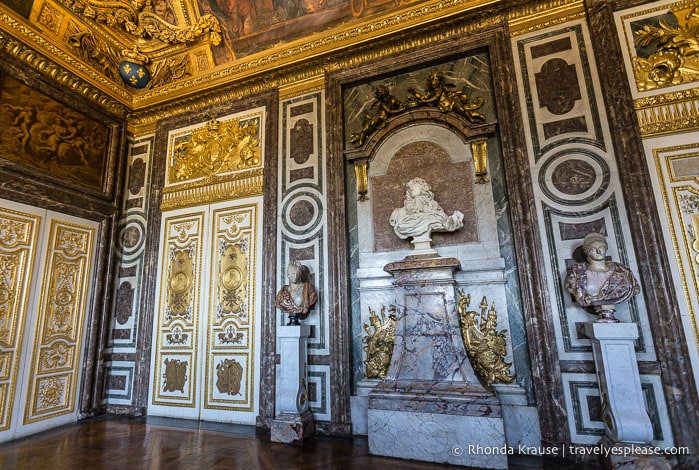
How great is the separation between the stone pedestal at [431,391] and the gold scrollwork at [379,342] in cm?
38

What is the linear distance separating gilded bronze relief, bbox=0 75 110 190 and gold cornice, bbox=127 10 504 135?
2.50 feet

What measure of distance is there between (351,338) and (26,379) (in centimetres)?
397

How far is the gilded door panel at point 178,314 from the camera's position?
16.5 feet

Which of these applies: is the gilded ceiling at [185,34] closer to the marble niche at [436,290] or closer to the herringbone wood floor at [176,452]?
the marble niche at [436,290]

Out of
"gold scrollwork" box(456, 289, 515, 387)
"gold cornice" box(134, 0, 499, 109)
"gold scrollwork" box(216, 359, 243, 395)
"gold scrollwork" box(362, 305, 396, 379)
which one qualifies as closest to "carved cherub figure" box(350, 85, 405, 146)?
"gold cornice" box(134, 0, 499, 109)

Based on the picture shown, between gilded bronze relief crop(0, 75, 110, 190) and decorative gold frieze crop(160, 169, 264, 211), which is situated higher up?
gilded bronze relief crop(0, 75, 110, 190)

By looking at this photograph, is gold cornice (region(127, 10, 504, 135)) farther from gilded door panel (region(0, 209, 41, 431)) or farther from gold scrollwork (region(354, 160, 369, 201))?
gilded door panel (region(0, 209, 41, 431))

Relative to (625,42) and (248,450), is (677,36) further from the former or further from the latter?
(248,450)

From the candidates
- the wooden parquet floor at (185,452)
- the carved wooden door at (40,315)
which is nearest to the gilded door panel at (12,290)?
the carved wooden door at (40,315)

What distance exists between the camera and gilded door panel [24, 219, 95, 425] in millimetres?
4609

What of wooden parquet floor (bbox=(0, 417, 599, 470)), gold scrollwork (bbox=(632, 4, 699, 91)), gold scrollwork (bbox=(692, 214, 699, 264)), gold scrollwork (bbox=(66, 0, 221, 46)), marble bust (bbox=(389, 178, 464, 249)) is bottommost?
wooden parquet floor (bbox=(0, 417, 599, 470))

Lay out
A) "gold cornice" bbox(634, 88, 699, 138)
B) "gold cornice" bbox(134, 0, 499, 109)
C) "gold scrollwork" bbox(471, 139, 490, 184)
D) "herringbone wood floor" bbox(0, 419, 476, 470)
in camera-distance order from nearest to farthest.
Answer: "herringbone wood floor" bbox(0, 419, 476, 470), "gold cornice" bbox(634, 88, 699, 138), "gold scrollwork" bbox(471, 139, 490, 184), "gold cornice" bbox(134, 0, 499, 109)

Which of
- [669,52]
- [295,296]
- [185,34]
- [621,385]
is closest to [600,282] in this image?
[621,385]

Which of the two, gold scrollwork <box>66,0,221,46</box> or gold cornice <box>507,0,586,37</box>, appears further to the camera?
gold scrollwork <box>66,0,221,46</box>
